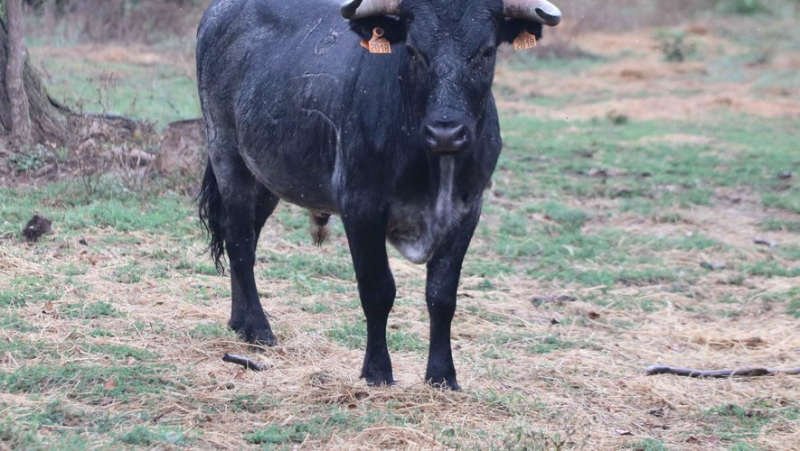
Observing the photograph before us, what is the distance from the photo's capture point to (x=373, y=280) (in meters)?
5.39

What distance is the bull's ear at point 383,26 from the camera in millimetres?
5070

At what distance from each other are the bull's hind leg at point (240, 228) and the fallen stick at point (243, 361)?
62 cm

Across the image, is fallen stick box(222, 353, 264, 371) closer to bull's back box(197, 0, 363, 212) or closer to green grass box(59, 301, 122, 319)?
bull's back box(197, 0, 363, 212)

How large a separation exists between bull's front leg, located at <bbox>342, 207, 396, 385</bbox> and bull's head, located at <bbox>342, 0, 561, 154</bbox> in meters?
0.63

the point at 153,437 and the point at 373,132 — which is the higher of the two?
the point at 373,132

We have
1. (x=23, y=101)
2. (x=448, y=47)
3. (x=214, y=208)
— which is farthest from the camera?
(x=23, y=101)

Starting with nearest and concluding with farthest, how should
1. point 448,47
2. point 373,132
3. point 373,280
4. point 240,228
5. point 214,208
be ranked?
point 448,47 < point 373,132 < point 373,280 < point 240,228 < point 214,208

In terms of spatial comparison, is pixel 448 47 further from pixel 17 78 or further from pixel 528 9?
pixel 17 78

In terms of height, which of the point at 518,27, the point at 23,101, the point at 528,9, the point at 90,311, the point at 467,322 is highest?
the point at 528,9

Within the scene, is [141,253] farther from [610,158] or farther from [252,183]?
[610,158]

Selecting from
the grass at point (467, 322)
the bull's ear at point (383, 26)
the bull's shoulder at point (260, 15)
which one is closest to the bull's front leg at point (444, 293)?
the grass at point (467, 322)

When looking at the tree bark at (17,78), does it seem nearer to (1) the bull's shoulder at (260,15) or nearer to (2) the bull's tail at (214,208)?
(1) the bull's shoulder at (260,15)

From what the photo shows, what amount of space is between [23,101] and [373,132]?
6.21 m

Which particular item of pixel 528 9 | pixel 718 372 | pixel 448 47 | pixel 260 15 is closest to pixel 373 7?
pixel 448 47
